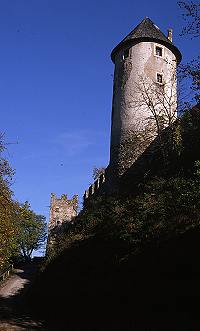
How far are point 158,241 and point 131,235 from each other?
6.65 ft

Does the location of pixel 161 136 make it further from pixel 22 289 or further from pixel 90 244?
pixel 22 289

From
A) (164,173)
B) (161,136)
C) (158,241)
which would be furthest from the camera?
(161,136)

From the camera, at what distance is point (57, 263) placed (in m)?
22.1

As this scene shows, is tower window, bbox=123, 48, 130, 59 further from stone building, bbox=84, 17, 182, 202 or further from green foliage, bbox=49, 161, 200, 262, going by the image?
green foliage, bbox=49, 161, 200, 262

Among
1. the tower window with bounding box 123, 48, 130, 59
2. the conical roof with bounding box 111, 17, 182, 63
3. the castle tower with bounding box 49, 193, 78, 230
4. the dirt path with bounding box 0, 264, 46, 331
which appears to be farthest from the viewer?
the castle tower with bounding box 49, 193, 78, 230

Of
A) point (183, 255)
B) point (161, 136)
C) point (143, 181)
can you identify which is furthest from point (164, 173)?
point (183, 255)

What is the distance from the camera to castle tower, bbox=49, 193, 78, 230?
129ft

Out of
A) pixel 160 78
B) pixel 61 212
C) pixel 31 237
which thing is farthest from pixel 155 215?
pixel 31 237

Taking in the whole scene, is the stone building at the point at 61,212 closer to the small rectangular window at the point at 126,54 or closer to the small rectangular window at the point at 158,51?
the small rectangular window at the point at 126,54

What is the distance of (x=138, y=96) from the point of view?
25.4 m

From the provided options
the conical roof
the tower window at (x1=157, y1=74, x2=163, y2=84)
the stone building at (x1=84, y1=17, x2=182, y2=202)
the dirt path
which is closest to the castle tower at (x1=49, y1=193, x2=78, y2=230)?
the dirt path

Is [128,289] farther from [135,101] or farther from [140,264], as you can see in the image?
[135,101]

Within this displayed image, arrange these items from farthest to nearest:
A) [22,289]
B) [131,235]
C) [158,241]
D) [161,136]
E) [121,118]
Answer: [22,289], [121,118], [161,136], [131,235], [158,241]

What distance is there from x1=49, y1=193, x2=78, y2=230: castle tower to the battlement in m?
6.28
